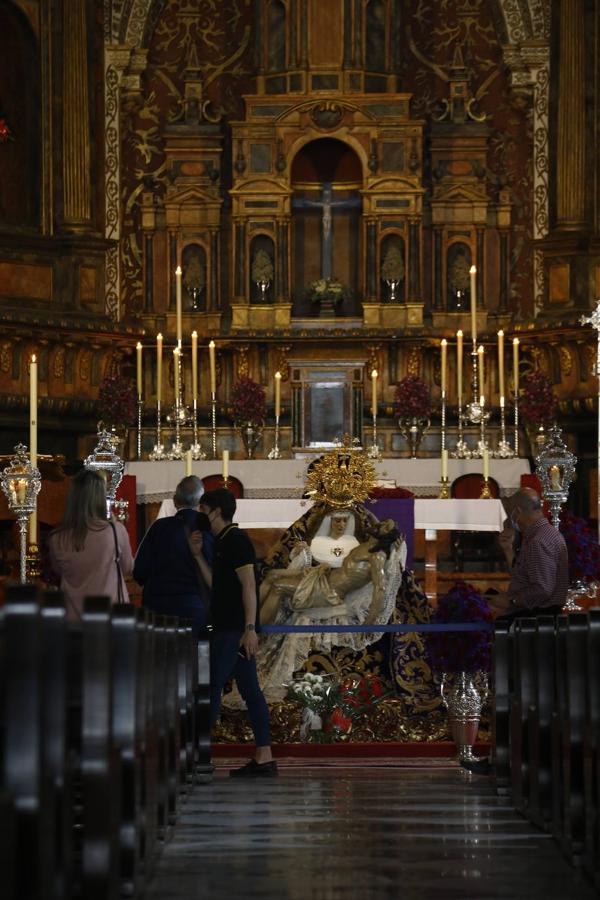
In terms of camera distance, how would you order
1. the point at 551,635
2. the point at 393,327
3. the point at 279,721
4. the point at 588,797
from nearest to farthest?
the point at 588,797 → the point at 551,635 → the point at 279,721 → the point at 393,327

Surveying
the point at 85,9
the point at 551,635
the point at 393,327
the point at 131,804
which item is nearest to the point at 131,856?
the point at 131,804

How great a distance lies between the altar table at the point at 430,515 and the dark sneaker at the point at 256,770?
3.44 metres

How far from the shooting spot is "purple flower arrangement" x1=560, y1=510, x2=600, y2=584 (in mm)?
9555

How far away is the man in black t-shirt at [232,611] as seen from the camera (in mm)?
8312

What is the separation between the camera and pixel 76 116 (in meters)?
16.5

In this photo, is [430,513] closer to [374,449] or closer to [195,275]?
[374,449]

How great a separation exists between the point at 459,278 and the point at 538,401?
5.96 feet

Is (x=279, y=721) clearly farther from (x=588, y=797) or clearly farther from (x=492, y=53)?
(x=492, y=53)

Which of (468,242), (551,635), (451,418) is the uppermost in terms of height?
(468,242)

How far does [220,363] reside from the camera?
1678 cm

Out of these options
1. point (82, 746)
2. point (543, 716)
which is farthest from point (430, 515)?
point (82, 746)

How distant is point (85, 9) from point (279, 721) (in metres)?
8.84

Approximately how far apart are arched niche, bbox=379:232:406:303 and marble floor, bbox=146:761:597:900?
925cm

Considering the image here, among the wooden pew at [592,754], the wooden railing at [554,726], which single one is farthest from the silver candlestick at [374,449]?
the wooden pew at [592,754]
